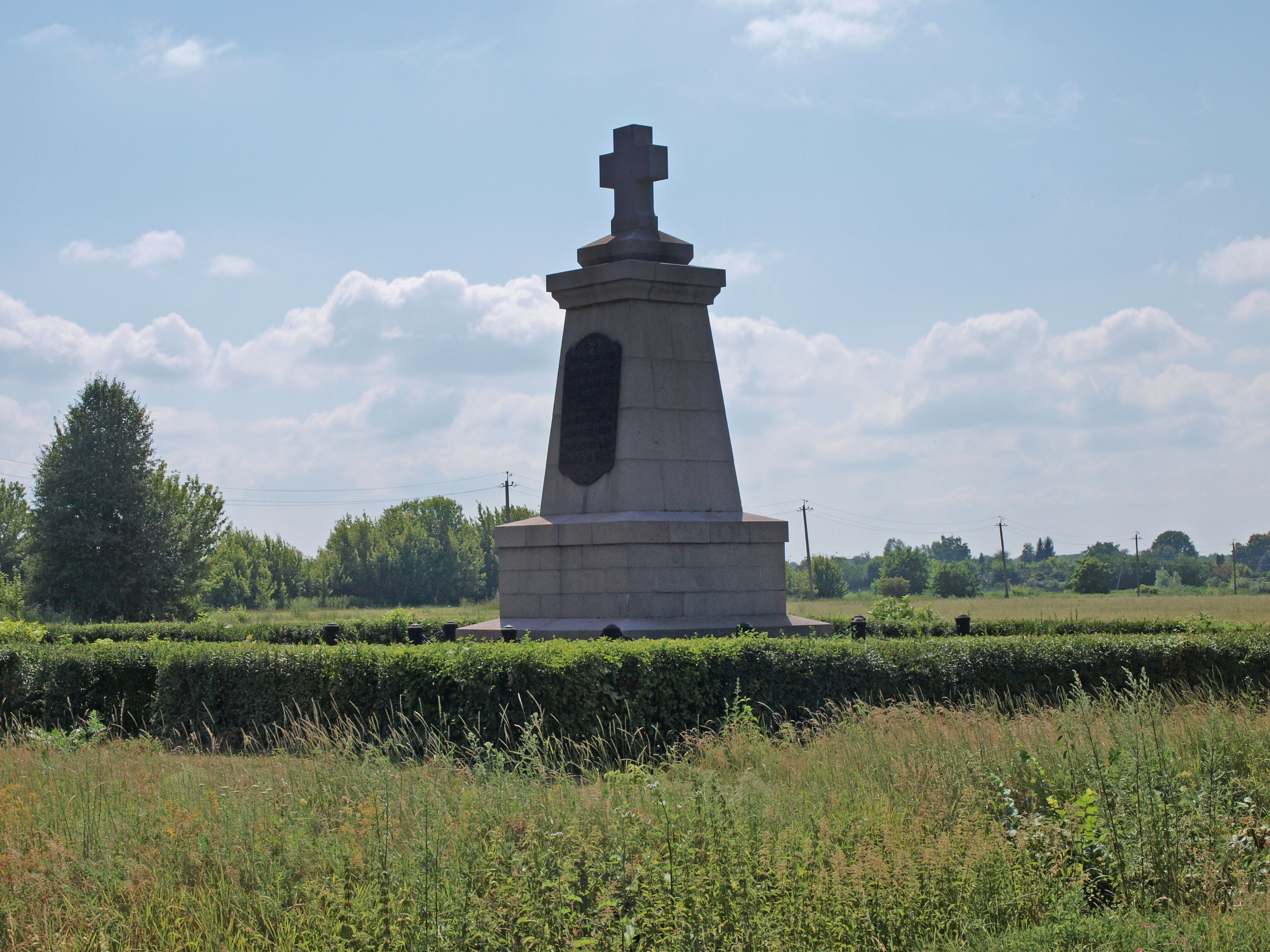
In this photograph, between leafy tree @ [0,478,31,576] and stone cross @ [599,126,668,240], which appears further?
leafy tree @ [0,478,31,576]

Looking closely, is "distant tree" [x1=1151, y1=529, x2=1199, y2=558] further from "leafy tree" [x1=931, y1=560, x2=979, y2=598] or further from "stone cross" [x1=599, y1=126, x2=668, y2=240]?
"stone cross" [x1=599, y1=126, x2=668, y2=240]

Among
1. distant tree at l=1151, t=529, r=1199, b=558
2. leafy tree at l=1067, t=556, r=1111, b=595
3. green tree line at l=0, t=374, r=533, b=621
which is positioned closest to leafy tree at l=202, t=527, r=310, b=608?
green tree line at l=0, t=374, r=533, b=621

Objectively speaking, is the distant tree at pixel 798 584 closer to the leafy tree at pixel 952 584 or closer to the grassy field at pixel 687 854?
the leafy tree at pixel 952 584

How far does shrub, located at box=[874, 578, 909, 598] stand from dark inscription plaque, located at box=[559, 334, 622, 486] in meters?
76.1

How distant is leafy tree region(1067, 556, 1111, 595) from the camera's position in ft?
279

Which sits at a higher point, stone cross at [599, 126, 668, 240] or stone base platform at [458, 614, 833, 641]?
stone cross at [599, 126, 668, 240]

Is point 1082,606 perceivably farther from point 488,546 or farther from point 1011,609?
point 488,546

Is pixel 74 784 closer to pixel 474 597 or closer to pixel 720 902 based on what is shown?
pixel 720 902

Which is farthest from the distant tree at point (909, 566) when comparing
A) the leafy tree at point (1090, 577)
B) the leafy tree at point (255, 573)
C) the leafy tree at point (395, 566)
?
the leafy tree at point (255, 573)

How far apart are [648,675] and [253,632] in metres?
8.38

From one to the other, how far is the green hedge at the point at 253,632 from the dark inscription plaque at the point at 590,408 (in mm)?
2949

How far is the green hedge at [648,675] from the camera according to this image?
380 inches

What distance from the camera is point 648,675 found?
9.81 meters

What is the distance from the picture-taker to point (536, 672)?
959cm
